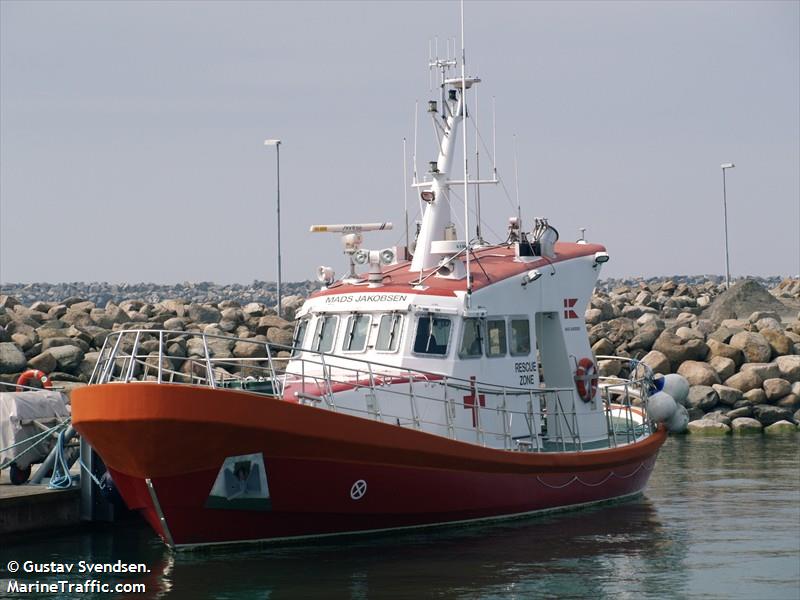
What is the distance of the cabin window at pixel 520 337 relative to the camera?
1634cm

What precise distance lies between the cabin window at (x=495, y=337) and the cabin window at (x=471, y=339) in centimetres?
15

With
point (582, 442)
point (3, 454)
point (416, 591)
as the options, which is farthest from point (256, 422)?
point (582, 442)

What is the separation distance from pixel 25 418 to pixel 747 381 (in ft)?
54.4

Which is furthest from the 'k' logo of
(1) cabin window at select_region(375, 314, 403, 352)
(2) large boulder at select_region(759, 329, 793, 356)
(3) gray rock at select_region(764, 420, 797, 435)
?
(2) large boulder at select_region(759, 329, 793, 356)

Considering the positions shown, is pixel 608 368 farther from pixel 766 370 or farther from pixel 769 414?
pixel 769 414

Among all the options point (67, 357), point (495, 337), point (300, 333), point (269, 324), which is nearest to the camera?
point (495, 337)

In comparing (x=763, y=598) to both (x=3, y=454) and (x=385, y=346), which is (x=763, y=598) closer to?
(x=385, y=346)

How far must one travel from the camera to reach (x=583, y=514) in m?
16.9

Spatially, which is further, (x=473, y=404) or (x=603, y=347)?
(x=603, y=347)

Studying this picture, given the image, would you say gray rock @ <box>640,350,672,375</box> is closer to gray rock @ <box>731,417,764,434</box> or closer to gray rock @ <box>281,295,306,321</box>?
gray rock @ <box>731,417,764,434</box>

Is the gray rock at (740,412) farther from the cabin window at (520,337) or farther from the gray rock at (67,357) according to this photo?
the gray rock at (67,357)

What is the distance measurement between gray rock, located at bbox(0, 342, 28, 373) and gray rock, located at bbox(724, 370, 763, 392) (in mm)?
15259

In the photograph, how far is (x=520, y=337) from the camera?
53.9ft

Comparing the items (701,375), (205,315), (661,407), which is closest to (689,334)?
(701,375)
